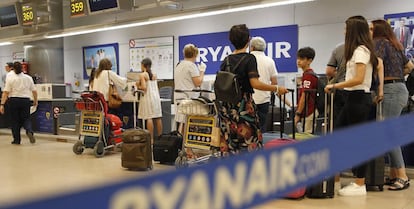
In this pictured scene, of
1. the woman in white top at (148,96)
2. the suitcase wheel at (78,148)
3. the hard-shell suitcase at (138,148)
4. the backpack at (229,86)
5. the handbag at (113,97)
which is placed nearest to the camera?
the backpack at (229,86)

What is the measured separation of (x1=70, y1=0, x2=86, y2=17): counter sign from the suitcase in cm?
556

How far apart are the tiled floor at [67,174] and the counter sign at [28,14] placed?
109 inches

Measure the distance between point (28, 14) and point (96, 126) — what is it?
421 cm

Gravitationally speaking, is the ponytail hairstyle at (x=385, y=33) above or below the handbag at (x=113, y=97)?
above

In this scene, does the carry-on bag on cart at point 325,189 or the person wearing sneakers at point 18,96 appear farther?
the person wearing sneakers at point 18,96

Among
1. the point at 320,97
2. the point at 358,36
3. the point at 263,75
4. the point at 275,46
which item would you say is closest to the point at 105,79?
the point at 263,75

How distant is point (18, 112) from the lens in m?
7.19

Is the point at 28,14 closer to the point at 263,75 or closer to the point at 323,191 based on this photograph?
the point at 263,75

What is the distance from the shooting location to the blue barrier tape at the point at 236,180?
72cm

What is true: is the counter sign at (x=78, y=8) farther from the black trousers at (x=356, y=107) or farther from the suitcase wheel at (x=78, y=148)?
the black trousers at (x=356, y=107)

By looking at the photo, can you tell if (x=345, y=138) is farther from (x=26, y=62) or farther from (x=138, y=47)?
(x=26, y=62)

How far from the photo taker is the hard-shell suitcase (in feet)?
15.2

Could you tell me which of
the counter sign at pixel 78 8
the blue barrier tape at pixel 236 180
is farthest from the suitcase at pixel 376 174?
the counter sign at pixel 78 8

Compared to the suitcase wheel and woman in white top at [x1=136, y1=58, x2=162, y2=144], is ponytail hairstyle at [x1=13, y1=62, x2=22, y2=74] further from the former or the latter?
woman in white top at [x1=136, y1=58, x2=162, y2=144]
